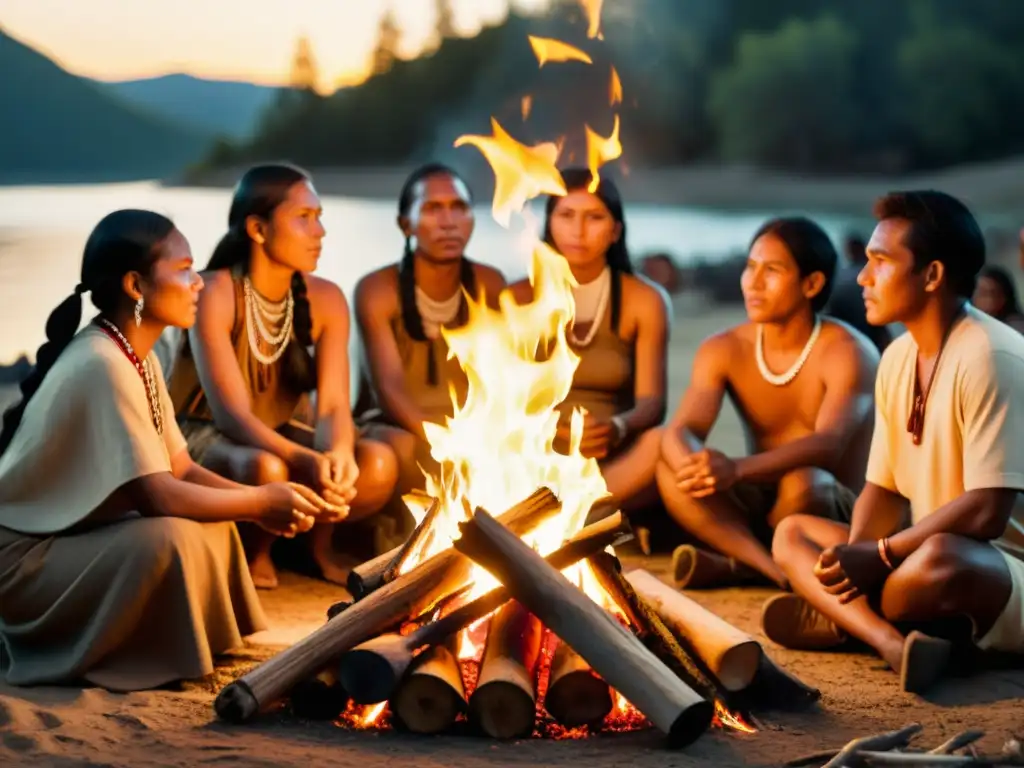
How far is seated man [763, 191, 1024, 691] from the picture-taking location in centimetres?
490

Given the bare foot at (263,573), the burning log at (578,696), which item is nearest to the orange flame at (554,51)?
the bare foot at (263,573)

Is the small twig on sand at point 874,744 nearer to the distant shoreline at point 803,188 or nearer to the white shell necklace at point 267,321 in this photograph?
the white shell necklace at point 267,321

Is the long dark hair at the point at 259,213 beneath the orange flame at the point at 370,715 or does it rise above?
above

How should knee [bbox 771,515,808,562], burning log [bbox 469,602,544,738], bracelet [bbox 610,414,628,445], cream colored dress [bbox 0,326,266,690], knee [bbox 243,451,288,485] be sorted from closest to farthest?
1. burning log [bbox 469,602,544,738]
2. cream colored dress [bbox 0,326,266,690]
3. knee [bbox 771,515,808,562]
4. knee [bbox 243,451,288,485]
5. bracelet [bbox 610,414,628,445]

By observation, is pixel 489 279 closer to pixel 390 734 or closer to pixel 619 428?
pixel 619 428

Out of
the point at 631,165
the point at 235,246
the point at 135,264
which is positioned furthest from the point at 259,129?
the point at 135,264

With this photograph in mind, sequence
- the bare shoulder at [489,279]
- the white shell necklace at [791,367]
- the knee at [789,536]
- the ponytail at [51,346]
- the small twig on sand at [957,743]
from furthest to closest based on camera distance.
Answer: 1. the bare shoulder at [489,279]
2. the white shell necklace at [791,367]
3. the knee at [789,536]
4. the ponytail at [51,346]
5. the small twig on sand at [957,743]

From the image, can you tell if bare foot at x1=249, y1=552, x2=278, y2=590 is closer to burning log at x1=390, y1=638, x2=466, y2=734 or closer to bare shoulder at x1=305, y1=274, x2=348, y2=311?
bare shoulder at x1=305, y1=274, x2=348, y2=311

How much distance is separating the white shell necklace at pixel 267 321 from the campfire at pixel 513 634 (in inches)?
49.7

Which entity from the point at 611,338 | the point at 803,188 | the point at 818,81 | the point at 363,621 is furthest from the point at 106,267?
the point at 818,81

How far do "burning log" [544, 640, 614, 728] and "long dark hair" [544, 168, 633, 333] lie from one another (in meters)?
2.97

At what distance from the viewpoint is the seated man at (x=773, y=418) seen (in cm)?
629

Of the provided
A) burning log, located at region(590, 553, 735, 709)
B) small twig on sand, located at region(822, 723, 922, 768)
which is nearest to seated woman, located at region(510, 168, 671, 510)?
burning log, located at region(590, 553, 735, 709)

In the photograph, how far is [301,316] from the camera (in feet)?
21.2
